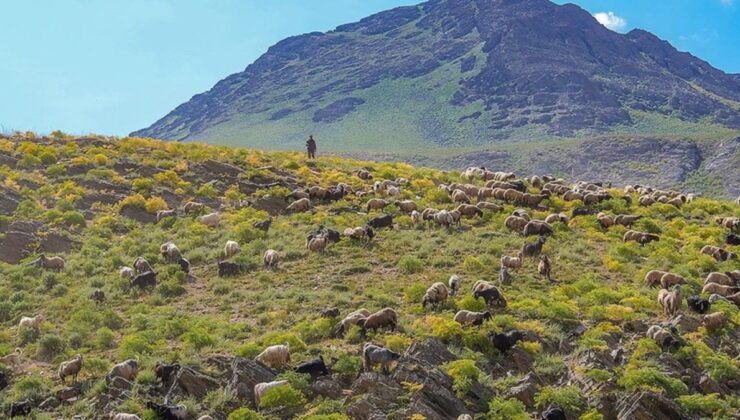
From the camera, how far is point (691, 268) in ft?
94.8

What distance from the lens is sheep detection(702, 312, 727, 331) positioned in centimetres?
2259

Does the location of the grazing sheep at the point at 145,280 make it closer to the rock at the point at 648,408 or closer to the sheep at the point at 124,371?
the sheep at the point at 124,371

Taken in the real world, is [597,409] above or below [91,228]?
below

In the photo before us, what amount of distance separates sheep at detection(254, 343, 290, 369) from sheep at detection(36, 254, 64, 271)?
44.7 ft

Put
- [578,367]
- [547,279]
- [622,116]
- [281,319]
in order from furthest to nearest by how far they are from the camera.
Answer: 1. [622,116]
2. [547,279]
3. [281,319]
4. [578,367]

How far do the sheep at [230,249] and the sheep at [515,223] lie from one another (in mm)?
13081

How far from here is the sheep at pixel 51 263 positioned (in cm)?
2861

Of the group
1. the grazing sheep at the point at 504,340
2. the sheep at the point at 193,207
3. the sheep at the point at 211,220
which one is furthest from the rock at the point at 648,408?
the sheep at the point at 193,207

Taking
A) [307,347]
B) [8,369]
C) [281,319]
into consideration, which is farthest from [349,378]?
[8,369]

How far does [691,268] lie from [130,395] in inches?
873

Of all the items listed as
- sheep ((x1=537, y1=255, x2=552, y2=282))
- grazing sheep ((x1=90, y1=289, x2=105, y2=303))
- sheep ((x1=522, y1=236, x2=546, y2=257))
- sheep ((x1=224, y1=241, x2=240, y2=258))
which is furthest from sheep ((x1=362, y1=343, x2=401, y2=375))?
sheep ((x1=224, y1=241, x2=240, y2=258))

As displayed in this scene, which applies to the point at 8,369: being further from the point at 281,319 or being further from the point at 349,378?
the point at 349,378

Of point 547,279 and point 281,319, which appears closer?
point 281,319

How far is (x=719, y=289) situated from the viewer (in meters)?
26.0
